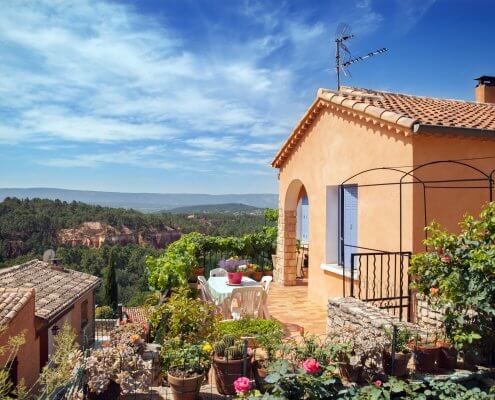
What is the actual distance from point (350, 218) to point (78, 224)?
52.8 m

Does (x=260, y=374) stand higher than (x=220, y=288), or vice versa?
(x=220, y=288)

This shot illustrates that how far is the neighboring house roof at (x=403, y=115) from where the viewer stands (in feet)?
25.6

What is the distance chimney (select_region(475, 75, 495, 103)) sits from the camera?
14466 millimetres

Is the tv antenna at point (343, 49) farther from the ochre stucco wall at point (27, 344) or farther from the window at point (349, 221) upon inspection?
the ochre stucco wall at point (27, 344)

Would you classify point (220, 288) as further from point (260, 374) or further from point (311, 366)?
point (311, 366)

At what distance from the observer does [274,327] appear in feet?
23.3

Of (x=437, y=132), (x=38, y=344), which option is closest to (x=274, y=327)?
(x=437, y=132)

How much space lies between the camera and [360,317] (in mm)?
6324

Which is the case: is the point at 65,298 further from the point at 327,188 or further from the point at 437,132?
the point at 437,132

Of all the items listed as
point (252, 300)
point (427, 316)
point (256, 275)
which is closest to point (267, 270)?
point (256, 275)

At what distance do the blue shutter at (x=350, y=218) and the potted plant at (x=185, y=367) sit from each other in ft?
19.4

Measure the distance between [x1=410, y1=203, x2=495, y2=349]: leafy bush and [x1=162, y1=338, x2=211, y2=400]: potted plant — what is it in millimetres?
3032

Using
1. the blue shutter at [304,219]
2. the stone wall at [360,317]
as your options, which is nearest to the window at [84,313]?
the blue shutter at [304,219]

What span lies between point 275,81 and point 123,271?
37.4 metres
